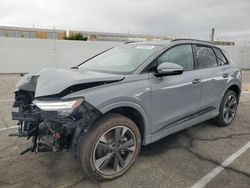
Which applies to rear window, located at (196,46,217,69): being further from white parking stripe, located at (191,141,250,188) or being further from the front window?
white parking stripe, located at (191,141,250,188)

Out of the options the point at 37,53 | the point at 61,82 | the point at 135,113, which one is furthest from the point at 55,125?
the point at 37,53

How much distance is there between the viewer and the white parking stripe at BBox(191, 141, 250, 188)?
259cm

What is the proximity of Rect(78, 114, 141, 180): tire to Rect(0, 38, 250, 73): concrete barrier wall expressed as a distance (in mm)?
12822

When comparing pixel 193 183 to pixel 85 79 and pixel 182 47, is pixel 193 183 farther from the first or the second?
pixel 182 47

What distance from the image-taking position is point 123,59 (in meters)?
3.38

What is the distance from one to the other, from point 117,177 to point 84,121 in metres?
0.92

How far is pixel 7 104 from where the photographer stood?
6371 mm

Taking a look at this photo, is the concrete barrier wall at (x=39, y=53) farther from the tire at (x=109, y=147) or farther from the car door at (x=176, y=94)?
the tire at (x=109, y=147)

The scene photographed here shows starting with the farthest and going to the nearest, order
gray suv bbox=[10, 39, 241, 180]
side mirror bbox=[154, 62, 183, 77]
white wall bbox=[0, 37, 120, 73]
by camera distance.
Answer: white wall bbox=[0, 37, 120, 73], side mirror bbox=[154, 62, 183, 77], gray suv bbox=[10, 39, 241, 180]

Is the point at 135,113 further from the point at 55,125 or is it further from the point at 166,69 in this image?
the point at 55,125

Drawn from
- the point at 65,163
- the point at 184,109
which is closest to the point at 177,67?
the point at 184,109

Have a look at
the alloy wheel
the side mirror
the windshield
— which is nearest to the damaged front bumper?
the alloy wheel

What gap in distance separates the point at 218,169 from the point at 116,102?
1669 millimetres

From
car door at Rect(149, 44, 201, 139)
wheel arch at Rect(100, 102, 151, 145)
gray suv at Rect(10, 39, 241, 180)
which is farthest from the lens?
car door at Rect(149, 44, 201, 139)
